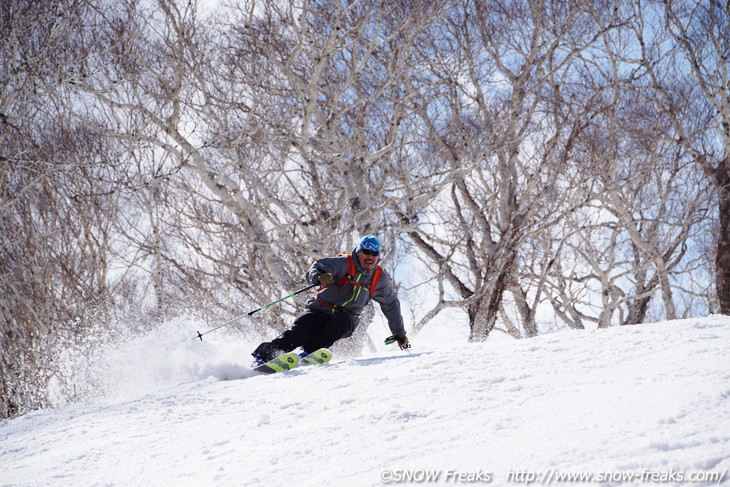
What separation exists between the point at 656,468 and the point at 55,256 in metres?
10.6

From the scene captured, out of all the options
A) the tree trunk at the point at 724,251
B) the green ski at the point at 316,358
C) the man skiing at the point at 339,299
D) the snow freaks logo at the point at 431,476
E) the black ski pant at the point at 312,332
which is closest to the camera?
the snow freaks logo at the point at 431,476

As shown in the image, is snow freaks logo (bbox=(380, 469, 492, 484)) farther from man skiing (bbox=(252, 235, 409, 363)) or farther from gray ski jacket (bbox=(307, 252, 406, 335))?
gray ski jacket (bbox=(307, 252, 406, 335))

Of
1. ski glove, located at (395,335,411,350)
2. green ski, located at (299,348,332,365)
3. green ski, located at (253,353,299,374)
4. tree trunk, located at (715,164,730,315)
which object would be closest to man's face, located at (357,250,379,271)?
ski glove, located at (395,335,411,350)

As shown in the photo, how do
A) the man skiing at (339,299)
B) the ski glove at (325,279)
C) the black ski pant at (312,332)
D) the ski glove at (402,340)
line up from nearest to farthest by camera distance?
the ski glove at (325,279)
the black ski pant at (312,332)
the man skiing at (339,299)
the ski glove at (402,340)

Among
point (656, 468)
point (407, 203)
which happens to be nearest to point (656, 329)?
point (656, 468)

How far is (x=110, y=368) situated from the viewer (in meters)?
5.43

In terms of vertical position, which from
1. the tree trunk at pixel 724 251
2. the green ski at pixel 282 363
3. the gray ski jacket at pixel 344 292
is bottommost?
the tree trunk at pixel 724 251

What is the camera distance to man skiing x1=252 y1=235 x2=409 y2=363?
207 inches

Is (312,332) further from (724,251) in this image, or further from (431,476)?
(724,251)

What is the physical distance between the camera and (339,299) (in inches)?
215

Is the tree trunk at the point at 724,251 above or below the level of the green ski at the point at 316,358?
below

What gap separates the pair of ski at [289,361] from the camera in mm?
4762

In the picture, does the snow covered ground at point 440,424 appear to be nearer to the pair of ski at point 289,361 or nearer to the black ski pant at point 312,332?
the pair of ski at point 289,361

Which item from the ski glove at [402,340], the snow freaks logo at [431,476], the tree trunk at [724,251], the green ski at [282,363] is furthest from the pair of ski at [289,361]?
the tree trunk at [724,251]
